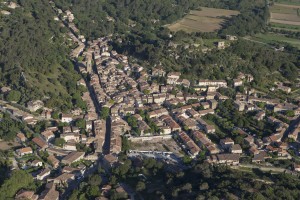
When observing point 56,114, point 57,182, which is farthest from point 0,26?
point 57,182

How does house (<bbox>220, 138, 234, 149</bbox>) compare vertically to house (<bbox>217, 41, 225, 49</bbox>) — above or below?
below

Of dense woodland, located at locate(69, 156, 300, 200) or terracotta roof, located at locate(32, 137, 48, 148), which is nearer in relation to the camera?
dense woodland, located at locate(69, 156, 300, 200)

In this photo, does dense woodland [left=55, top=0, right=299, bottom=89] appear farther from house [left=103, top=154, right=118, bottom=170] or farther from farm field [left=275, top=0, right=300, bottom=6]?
house [left=103, top=154, right=118, bottom=170]

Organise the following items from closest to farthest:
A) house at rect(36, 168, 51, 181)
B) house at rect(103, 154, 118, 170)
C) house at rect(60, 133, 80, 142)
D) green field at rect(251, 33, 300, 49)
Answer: house at rect(36, 168, 51, 181) < house at rect(103, 154, 118, 170) < house at rect(60, 133, 80, 142) < green field at rect(251, 33, 300, 49)

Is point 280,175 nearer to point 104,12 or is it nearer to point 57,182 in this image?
point 57,182

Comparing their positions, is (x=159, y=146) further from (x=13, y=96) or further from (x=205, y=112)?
(x=13, y=96)

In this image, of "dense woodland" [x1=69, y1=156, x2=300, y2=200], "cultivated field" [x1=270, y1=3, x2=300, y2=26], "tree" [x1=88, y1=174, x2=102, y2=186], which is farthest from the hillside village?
"cultivated field" [x1=270, y1=3, x2=300, y2=26]

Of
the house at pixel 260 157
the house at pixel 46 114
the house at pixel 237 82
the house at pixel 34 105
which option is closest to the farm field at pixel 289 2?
the house at pixel 237 82
